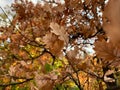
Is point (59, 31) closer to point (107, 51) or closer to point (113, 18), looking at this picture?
point (107, 51)

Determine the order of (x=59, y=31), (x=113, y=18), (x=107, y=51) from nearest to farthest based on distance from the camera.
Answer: (x=113, y=18)
(x=107, y=51)
(x=59, y=31)

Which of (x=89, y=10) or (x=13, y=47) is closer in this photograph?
(x=89, y=10)

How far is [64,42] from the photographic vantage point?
642 mm

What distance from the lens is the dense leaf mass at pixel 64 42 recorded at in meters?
0.50

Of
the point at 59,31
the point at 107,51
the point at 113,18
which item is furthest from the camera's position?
the point at 59,31

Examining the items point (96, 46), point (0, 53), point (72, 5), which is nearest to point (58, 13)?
point (72, 5)

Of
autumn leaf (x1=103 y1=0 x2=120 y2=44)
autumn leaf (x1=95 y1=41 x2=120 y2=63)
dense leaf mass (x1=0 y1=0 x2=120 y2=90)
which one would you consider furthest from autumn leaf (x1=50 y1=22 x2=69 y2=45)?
autumn leaf (x1=103 y1=0 x2=120 y2=44)

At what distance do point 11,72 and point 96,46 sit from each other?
2.15 feet

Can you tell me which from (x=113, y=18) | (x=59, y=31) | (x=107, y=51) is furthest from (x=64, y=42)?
(x=113, y=18)

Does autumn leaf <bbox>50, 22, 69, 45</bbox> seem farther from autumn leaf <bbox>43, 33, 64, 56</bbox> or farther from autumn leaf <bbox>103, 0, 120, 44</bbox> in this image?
autumn leaf <bbox>103, 0, 120, 44</bbox>

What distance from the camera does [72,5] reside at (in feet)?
4.91

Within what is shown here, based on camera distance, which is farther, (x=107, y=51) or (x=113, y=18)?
(x=107, y=51)

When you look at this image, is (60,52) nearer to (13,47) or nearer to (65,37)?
(65,37)

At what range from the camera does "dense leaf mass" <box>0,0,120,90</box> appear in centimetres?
50
